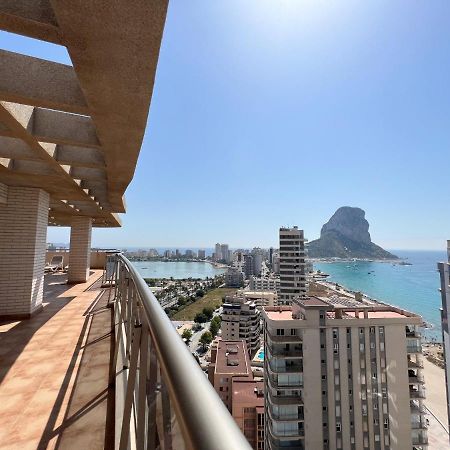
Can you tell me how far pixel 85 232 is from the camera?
11.5 meters

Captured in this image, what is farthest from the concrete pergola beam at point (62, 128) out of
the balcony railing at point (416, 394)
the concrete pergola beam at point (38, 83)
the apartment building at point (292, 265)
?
the apartment building at point (292, 265)

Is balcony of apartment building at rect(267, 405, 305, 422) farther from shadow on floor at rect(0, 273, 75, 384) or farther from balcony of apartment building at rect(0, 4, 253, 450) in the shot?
balcony of apartment building at rect(0, 4, 253, 450)

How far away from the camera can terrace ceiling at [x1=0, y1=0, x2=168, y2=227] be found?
63.5 inches

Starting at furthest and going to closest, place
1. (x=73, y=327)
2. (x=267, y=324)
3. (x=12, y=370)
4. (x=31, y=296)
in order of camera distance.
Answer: (x=267, y=324)
(x=31, y=296)
(x=73, y=327)
(x=12, y=370)

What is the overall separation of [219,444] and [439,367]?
48.2m

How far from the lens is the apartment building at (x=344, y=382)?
15812 mm

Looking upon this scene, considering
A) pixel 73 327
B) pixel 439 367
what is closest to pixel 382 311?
pixel 73 327

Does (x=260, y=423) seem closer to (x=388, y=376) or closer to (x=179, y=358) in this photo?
(x=388, y=376)

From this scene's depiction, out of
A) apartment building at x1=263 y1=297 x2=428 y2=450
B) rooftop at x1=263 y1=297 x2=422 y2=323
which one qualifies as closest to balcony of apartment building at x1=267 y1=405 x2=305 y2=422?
apartment building at x1=263 y1=297 x2=428 y2=450

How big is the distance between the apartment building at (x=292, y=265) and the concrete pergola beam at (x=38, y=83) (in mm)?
44485

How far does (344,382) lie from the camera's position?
53.0ft

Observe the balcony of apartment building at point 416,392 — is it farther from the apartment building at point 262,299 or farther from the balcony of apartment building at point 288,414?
the apartment building at point 262,299

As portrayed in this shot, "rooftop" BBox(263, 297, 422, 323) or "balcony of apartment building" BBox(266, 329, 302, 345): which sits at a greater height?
"rooftop" BBox(263, 297, 422, 323)

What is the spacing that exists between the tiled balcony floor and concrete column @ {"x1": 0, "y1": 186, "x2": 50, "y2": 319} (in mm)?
720
